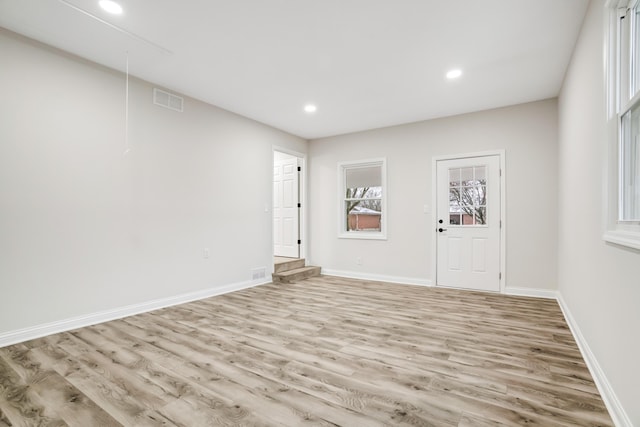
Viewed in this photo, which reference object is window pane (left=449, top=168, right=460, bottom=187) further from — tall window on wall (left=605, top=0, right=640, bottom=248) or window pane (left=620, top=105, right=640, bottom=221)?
window pane (left=620, top=105, right=640, bottom=221)

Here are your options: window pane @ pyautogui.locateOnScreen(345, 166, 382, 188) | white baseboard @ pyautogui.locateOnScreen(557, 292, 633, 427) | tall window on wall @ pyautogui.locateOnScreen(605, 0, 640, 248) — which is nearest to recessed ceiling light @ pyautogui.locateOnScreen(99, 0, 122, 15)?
tall window on wall @ pyautogui.locateOnScreen(605, 0, 640, 248)

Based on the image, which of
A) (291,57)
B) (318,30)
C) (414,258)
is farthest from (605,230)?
(414,258)

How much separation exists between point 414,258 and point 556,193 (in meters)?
2.15

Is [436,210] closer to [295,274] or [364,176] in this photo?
[364,176]

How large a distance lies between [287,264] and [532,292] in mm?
3841

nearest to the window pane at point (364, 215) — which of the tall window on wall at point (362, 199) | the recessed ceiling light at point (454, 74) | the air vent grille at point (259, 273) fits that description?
the tall window on wall at point (362, 199)

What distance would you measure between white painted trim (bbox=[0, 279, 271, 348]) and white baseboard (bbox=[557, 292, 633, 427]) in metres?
Answer: 4.06

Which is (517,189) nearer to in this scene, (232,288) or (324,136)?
(324,136)

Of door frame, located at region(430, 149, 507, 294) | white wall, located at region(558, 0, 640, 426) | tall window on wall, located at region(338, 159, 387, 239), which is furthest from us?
tall window on wall, located at region(338, 159, 387, 239)

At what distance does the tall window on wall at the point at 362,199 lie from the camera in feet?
18.5

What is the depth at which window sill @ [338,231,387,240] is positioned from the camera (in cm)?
554

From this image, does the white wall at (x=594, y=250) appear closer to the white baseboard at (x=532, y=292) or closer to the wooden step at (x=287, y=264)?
the white baseboard at (x=532, y=292)

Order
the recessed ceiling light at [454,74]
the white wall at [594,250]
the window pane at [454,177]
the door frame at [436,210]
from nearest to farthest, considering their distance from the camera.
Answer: the white wall at [594,250] < the recessed ceiling light at [454,74] < the door frame at [436,210] < the window pane at [454,177]

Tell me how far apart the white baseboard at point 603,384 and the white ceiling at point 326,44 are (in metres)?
2.61
